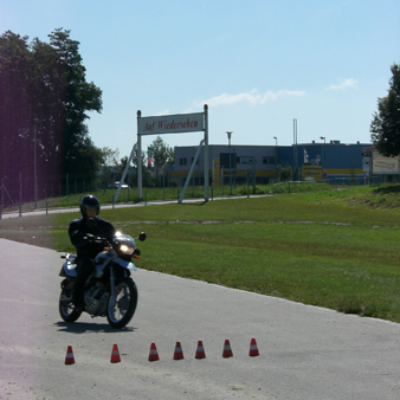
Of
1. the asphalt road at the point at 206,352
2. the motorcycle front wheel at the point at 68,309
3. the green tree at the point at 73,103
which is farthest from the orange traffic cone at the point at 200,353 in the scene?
the green tree at the point at 73,103

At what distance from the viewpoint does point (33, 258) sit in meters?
15.8

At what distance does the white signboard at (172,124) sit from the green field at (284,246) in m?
6.12

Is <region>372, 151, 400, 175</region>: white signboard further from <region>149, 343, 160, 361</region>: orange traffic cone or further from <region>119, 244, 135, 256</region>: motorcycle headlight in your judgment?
<region>149, 343, 160, 361</region>: orange traffic cone

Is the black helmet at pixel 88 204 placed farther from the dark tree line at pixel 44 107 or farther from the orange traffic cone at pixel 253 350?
the dark tree line at pixel 44 107

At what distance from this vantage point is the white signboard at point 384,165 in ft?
214

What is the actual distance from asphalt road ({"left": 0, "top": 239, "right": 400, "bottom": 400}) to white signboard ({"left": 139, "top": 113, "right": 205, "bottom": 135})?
36999mm

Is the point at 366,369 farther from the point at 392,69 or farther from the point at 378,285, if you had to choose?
the point at 392,69

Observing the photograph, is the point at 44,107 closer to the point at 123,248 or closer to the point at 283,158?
the point at 283,158

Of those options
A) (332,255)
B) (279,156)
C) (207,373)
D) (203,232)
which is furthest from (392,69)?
(279,156)

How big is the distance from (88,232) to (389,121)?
45.0 m

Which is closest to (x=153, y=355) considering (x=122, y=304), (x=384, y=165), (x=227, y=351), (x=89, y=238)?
(x=227, y=351)

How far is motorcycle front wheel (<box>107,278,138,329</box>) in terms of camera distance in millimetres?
7543

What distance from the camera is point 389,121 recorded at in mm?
49688

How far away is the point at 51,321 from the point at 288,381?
3.97 m
